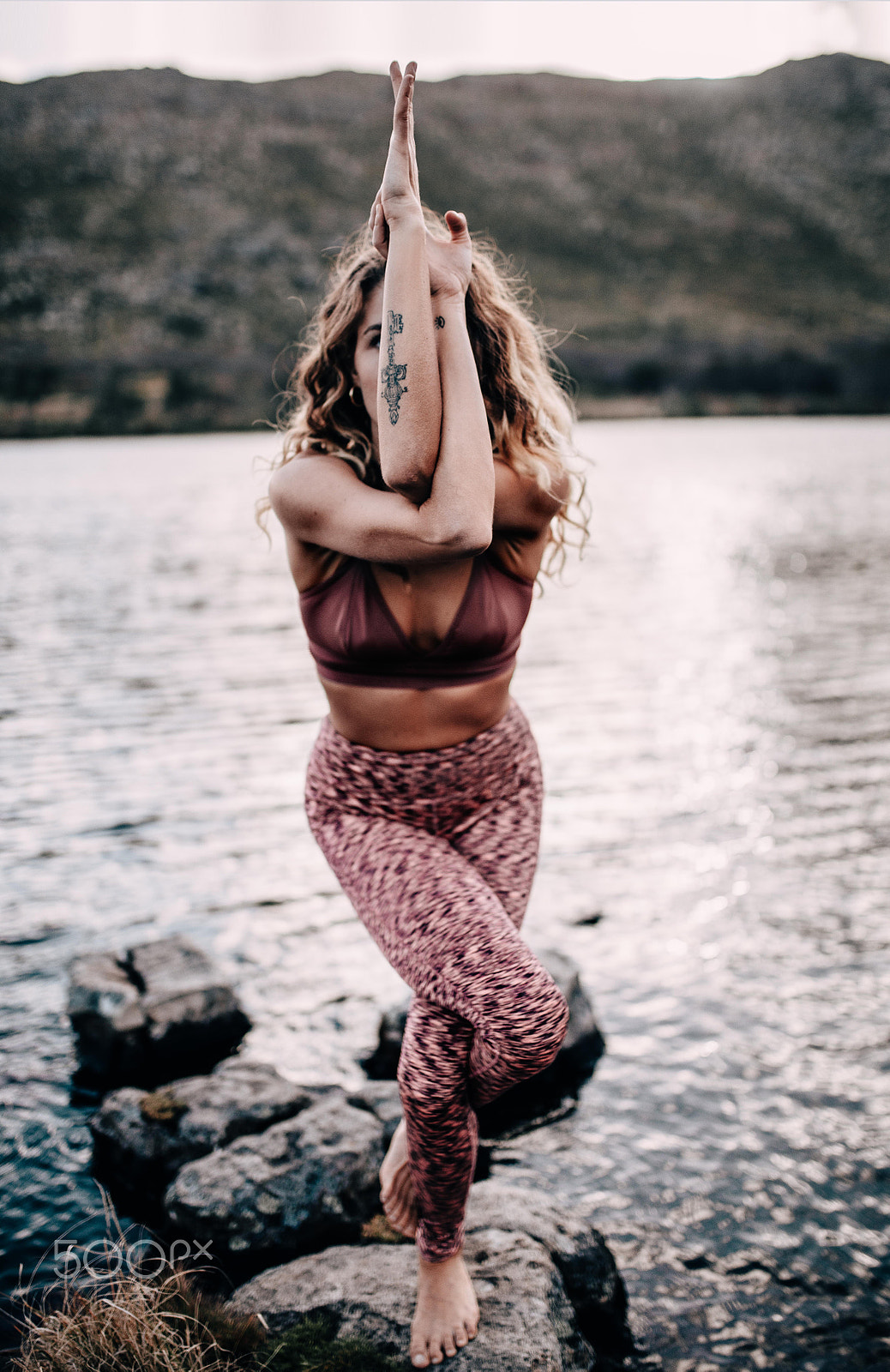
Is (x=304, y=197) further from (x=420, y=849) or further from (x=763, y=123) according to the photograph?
(x=420, y=849)

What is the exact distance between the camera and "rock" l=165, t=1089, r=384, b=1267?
9.37 ft

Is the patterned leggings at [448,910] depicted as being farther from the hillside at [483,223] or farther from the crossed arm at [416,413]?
the hillside at [483,223]

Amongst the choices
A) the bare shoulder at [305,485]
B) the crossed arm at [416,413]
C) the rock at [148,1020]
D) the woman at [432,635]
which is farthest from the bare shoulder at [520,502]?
the rock at [148,1020]

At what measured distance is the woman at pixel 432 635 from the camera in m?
2.16

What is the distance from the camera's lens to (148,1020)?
151 inches

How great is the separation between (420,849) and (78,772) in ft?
17.9

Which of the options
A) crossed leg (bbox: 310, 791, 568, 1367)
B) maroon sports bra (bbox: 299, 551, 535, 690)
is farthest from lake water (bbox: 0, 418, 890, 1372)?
maroon sports bra (bbox: 299, 551, 535, 690)

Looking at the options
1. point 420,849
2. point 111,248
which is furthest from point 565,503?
point 111,248

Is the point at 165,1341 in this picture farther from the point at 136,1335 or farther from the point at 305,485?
the point at 305,485

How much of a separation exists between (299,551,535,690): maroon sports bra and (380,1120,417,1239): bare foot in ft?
4.76

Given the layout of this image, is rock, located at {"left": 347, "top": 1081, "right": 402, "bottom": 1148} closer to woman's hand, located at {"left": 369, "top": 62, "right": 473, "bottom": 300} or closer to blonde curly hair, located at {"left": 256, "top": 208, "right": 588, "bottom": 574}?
blonde curly hair, located at {"left": 256, "top": 208, "right": 588, "bottom": 574}

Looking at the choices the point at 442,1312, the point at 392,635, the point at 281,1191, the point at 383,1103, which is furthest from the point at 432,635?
the point at 383,1103

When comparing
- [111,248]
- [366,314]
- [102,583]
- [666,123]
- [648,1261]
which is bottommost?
[102,583]

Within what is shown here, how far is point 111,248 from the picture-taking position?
116750mm
